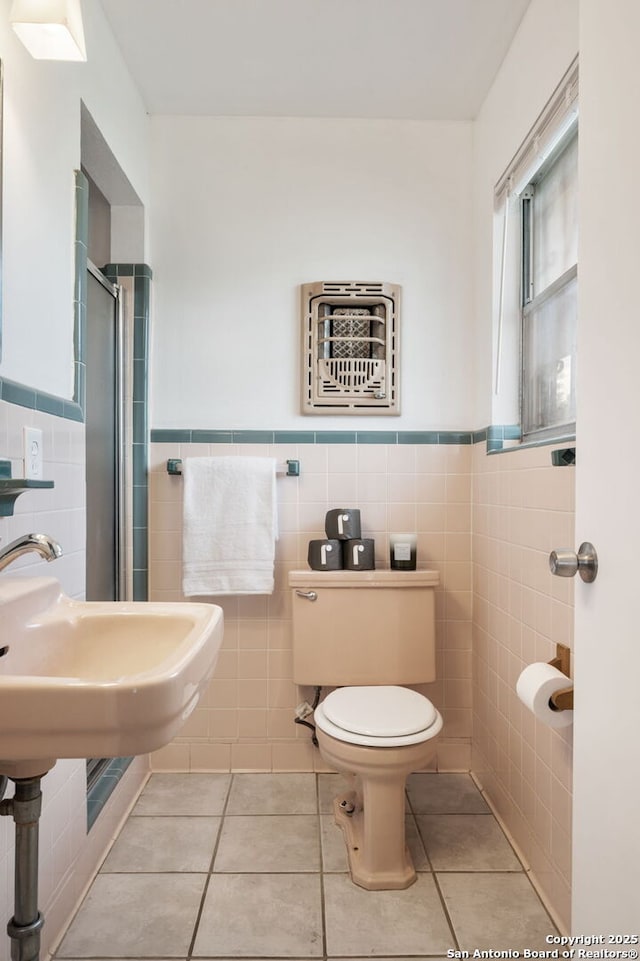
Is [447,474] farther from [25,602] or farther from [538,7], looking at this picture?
[25,602]

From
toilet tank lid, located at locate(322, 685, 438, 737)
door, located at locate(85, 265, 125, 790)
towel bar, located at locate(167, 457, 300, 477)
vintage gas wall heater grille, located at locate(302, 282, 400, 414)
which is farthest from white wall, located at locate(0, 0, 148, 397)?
toilet tank lid, located at locate(322, 685, 438, 737)

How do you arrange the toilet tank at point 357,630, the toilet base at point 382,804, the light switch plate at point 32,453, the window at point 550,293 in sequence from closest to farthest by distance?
the light switch plate at point 32,453, the toilet base at point 382,804, the window at point 550,293, the toilet tank at point 357,630

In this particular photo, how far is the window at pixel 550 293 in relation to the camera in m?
1.62

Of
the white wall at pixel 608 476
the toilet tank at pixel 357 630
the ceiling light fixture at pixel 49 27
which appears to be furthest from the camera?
the toilet tank at pixel 357 630

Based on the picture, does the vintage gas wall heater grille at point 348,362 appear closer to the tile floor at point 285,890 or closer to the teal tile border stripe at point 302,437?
the teal tile border stripe at point 302,437

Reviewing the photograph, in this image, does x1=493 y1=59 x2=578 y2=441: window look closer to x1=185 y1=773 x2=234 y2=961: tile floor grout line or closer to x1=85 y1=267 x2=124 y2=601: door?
x1=85 y1=267 x2=124 y2=601: door

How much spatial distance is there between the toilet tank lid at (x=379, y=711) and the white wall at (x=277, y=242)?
98cm

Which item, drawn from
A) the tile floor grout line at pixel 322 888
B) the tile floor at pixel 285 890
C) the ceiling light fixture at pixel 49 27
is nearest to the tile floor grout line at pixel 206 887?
the tile floor at pixel 285 890

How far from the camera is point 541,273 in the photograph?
1857 millimetres

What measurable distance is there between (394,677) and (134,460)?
1.24 meters

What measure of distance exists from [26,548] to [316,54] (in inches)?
72.3

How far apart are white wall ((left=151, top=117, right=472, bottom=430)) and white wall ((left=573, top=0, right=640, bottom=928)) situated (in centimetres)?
142

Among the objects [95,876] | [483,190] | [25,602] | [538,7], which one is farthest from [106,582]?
[538,7]

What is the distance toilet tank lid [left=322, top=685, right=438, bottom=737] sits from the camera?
5.04ft
